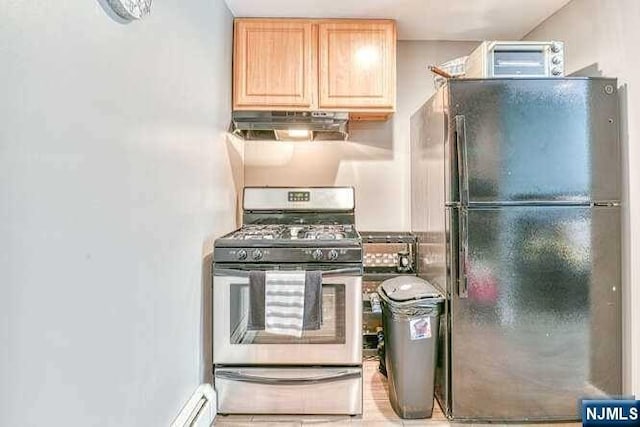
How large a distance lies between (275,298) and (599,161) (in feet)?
5.70

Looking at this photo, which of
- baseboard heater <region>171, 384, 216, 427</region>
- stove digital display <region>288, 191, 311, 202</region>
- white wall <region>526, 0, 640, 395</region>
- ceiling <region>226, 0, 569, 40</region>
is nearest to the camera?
baseboard heater <region>171, 384, 216, 427</region>

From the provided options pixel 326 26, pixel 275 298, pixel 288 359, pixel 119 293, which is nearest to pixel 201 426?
pixel 288 359

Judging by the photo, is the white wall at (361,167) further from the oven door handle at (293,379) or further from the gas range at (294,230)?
the oven door handle at (293,379)

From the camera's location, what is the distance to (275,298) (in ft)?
6.67

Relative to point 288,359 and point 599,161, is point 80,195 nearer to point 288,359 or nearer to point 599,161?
point 288,359

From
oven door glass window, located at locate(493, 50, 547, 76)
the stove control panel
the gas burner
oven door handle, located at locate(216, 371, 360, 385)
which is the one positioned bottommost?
oven door handle, located at locate(216, 371, 360, 385)

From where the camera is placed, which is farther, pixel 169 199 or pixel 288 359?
pixel 288 359

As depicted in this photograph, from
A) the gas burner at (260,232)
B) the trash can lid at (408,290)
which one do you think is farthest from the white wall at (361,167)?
the trash can lid at (408,290)

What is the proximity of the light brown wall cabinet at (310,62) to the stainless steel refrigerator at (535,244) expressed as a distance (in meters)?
0.77

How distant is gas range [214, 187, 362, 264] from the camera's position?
2.09 metres

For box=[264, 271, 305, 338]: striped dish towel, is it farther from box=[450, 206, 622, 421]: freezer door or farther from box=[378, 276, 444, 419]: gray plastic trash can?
box=[450, 206, 622, 421]: freezer door

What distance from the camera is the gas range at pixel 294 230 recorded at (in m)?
2.09

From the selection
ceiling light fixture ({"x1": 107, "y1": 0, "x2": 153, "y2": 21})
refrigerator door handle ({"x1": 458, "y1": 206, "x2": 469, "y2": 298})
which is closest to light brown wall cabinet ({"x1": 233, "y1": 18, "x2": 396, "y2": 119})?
refrigerator door handle ({"x1": 458, "y1": 206, "x2": 469, "y2": 298})

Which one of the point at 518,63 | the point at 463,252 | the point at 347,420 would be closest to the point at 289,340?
the point at 347,420
